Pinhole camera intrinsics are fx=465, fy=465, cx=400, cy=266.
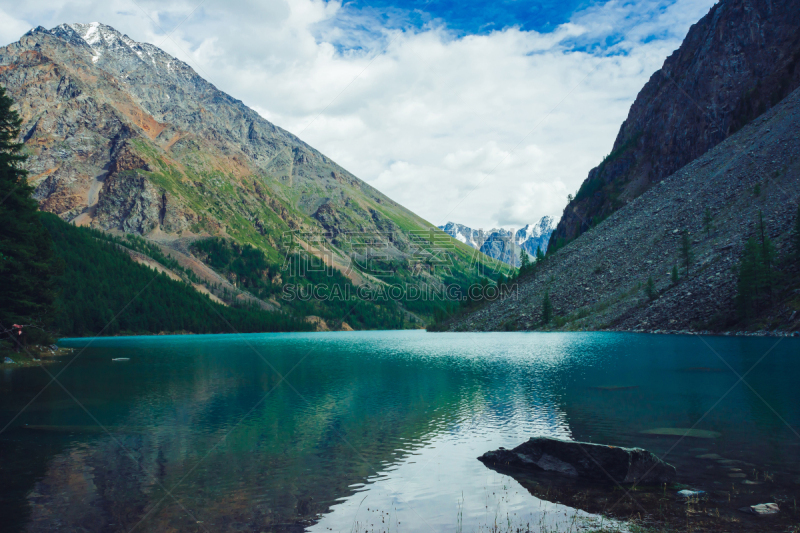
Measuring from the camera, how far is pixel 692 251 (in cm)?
11031

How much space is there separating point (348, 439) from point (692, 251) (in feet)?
366

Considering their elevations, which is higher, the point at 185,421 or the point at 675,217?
the point at 675,217

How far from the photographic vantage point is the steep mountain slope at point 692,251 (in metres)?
93.5

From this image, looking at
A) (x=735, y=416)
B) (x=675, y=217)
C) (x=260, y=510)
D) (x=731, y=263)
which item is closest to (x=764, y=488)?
(x=735, y=416)

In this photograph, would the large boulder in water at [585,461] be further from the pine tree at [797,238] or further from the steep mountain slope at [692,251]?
the pine tree at [797,238]

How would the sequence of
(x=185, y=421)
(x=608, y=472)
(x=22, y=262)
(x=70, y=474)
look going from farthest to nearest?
(x=22, y=262) < (x=185, y=421) < (x=70, y=474) < (x=608, y=472)

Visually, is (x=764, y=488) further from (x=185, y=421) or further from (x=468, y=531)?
(x=185, y=421)

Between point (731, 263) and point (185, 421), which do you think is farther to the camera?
point (731, 263)

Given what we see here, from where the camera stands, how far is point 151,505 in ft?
55.3

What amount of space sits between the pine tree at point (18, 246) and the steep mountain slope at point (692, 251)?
108 m

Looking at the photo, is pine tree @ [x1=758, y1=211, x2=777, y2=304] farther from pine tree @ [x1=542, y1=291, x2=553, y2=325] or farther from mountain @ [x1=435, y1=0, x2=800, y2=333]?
pine tree @ [x1=542, y1=291, x2=553, y2=325]

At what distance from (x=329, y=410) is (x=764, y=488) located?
25.9 metres

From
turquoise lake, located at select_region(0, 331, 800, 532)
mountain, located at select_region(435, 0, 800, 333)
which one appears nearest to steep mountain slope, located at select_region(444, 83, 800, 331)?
mountain, located at select_region(435, 0, 800, 333)

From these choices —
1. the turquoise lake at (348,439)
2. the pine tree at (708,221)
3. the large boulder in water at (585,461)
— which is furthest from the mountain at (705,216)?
the large boulder in water at (585,461)
